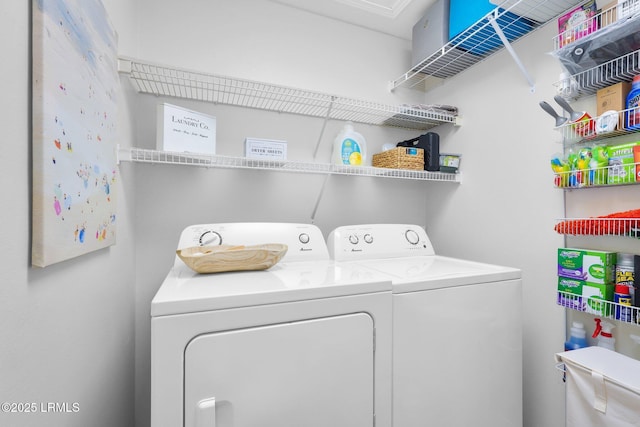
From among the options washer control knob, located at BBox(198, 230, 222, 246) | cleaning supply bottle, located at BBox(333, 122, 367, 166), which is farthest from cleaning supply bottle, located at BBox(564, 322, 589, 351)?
washer control knob, located at BBox(198, 230, 222, 246)

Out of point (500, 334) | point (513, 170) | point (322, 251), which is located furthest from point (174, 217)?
point (513, 170)

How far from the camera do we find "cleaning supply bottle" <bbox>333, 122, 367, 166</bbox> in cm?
177

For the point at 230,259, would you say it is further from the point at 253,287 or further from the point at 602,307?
the point at 602,307

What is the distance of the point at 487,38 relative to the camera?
1.59m

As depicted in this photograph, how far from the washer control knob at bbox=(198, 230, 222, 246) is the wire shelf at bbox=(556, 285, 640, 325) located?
156 cm

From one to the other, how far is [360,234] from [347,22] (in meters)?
1.53

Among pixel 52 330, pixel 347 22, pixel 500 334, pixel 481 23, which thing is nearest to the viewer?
pixel 52 330

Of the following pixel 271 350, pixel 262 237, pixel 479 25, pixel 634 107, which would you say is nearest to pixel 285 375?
pixel 271 350

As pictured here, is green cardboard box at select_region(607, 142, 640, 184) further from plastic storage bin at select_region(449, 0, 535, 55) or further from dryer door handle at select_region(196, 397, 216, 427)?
dryer door handle at select_region(196, 397, 216, 427)

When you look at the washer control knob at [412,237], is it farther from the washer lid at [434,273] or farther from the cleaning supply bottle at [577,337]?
the cleaning supply bottle at [577,337]

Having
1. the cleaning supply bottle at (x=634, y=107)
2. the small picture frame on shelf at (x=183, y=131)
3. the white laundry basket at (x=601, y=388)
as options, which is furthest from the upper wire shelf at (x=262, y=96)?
the white laundry basket at (x=601, y=388)

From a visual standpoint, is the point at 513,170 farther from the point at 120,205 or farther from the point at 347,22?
the point at 120,205

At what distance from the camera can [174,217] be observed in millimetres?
1644

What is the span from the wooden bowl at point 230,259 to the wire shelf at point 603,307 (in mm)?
1234
